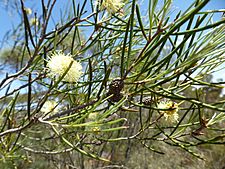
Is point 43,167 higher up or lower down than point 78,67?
lower down

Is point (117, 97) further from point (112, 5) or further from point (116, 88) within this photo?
point (112, 5)

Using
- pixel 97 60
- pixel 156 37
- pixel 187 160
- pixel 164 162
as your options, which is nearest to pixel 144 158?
pixel 164 162

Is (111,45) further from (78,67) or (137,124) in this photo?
(137,124)

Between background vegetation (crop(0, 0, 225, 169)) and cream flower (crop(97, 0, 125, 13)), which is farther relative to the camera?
cream flower (crop(97, 0, 125, 13))

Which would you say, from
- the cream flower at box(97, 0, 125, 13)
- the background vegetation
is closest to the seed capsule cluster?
the background vegetation

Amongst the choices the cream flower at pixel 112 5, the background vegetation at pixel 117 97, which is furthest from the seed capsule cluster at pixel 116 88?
the cream flower at pixel 112 5

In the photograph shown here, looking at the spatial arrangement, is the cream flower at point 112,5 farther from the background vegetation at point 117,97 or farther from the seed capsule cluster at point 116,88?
the seed capsule cluster at point 116,88

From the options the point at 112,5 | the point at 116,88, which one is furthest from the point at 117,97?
the point at 112,5

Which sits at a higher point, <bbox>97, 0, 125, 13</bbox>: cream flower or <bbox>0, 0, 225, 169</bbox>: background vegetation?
<bbox>97, 0, 125, 13</bbox>: cream flower

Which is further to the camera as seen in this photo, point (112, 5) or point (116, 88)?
point (112, 5)

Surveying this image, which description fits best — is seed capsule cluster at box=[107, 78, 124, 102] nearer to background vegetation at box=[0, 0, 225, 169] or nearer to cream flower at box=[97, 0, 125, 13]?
background vegetation at box=[0, 0, 225, 169]

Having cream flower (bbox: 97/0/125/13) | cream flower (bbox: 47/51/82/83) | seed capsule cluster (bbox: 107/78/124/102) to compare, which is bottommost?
seed capsule cluster (bbox: 107/78/124/102)
